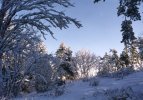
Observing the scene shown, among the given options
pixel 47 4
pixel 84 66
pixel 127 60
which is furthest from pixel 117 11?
pixel 84 66

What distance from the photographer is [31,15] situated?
1549 centimetres

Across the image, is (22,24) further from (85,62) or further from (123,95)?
(85,62)

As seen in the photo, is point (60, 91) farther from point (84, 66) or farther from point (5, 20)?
point (84, 66)

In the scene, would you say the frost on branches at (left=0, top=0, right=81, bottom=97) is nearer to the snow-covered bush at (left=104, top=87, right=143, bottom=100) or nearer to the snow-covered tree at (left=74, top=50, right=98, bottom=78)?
the snow-covered bush at (left=104, top=87, right=143, bottom=100)

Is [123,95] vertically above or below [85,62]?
below

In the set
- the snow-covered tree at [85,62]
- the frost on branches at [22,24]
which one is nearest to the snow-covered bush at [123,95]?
the frost on branches at [22,24]

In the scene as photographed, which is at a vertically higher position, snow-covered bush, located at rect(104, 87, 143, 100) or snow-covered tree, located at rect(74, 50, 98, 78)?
snow-covered tree, located at rect(74, 50, 98, 78)

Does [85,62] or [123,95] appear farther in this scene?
[85,62]

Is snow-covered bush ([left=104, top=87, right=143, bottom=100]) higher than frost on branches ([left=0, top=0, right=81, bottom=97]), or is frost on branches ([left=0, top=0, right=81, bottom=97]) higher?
frost on branches ([left=0, top=0, right=81, bottom=97])

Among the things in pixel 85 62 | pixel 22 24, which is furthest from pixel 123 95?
pixel 85 62

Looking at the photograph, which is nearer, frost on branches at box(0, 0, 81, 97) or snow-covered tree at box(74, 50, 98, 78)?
frost on branches at box(0, 0, 81, 97)

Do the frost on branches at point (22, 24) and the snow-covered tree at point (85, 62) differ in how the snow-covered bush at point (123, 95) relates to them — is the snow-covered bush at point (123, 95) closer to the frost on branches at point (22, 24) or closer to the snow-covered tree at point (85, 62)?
the frost on branches at point (22, 24)

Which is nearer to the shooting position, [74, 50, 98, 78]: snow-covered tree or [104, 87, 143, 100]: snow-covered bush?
[104, 87, 143, 100]: snow-covered bush

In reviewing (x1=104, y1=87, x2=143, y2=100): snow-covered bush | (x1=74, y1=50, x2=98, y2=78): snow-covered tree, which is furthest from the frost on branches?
(x1=74, y1=50, x2=98, y2=78): snow-covered tree
